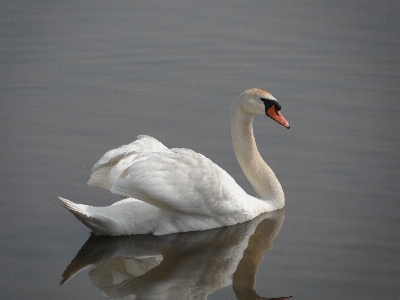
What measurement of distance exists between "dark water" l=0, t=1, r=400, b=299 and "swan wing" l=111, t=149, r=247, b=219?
1.10 feet

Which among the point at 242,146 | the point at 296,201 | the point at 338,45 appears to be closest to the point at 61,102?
the point at 242,146

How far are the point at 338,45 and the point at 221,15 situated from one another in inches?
97.9

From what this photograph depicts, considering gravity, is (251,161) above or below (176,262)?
above

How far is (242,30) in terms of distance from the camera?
52.5 ft

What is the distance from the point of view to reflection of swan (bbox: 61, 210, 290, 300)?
8.15m

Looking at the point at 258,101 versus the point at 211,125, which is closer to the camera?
the point at 258,101

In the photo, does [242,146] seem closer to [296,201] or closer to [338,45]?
[296,201]

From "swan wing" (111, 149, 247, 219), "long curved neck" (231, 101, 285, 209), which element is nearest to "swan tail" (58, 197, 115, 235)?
"swan wing" (111, 149, 247, 219)

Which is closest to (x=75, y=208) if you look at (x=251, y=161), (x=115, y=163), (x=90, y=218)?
(x=90, y=218)

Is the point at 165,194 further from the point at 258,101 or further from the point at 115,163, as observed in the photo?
the point at 258,101

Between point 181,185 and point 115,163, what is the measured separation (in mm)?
1005

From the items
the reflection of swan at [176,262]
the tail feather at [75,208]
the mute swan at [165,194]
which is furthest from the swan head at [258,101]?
the tail feather at [75,208]

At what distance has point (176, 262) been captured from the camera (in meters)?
8.73

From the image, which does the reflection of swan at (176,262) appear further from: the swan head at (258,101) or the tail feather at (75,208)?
the swan head at (258,101)
